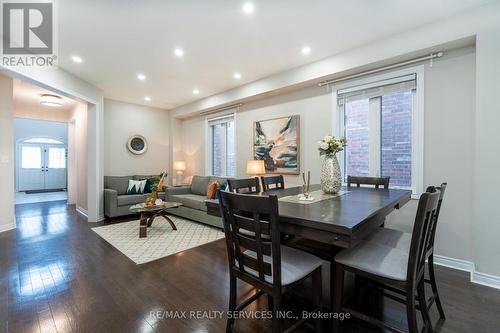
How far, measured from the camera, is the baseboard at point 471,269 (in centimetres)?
212

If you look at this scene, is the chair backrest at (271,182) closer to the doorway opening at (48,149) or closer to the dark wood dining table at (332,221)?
the dark wood dining table at (332,221)

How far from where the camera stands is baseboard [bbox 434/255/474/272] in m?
2.42

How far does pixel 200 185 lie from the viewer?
16.8 feet

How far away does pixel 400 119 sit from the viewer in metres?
2.91

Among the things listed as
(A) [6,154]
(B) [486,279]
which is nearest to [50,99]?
(A) [6,154]

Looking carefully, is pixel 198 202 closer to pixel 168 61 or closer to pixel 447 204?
pixel 168 61

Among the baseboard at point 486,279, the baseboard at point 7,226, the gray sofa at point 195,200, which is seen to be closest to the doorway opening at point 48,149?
the baseboard at point 7,226

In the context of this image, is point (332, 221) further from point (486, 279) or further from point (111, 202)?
point (111, 202)

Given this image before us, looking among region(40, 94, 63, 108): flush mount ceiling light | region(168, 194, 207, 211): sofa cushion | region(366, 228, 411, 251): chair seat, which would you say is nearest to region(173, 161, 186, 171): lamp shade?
region(168, 194, 207, 211): sofa cushion

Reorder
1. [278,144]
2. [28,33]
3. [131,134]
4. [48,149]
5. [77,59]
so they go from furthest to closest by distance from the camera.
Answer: [48,149] < [131,134] < [278,144] < [77,59] < [28,33]

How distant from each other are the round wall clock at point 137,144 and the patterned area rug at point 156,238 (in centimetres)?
210

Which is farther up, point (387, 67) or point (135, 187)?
point (387, 67)

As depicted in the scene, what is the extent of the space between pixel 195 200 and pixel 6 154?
3.30 meters

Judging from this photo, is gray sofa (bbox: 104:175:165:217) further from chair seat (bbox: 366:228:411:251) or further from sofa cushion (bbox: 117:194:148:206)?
chair seat (bbox: 366:228:411:251)
